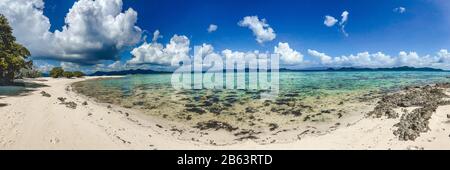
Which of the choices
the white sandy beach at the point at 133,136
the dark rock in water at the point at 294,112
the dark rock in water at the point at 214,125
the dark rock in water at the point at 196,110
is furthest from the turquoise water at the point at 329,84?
the white sandy beach at the point at 133,136

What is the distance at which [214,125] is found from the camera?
1975 centimetres

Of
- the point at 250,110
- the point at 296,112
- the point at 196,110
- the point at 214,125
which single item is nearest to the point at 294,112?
the point at 296,112

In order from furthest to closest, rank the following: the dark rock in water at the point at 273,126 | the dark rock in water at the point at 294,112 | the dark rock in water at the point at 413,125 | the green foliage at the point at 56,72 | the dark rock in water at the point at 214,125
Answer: the green foliage at the point at 56,72 < the dark rock in water at the point at 294,112 < the dark rock in water at the point at 214,125 < the dark rock in water at the point at 273,126 < the dark rock in water at the point at 413,125

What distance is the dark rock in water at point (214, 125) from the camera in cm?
1897

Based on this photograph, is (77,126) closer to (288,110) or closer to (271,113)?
(271,113)

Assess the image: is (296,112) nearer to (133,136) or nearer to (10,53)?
(133,136)

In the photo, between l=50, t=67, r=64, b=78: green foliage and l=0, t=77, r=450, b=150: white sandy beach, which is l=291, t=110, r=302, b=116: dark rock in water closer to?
l=0, t=77, r=450, b=150: white sandy beach

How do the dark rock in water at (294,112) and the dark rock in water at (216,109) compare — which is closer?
the dark rock in water at (294,112)

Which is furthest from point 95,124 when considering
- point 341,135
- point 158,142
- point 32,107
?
point 341,135

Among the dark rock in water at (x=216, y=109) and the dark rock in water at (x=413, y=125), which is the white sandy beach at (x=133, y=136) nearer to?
the dark rock in water at (x=413, y=125)

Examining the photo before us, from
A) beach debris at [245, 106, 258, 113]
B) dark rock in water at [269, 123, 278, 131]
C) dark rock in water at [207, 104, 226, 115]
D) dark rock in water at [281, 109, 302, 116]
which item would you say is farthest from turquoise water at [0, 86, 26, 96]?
dark rock in water at [281, 109, 302, 116]

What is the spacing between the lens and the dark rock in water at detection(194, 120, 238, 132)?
18969mm

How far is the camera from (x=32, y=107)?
20625 mm
